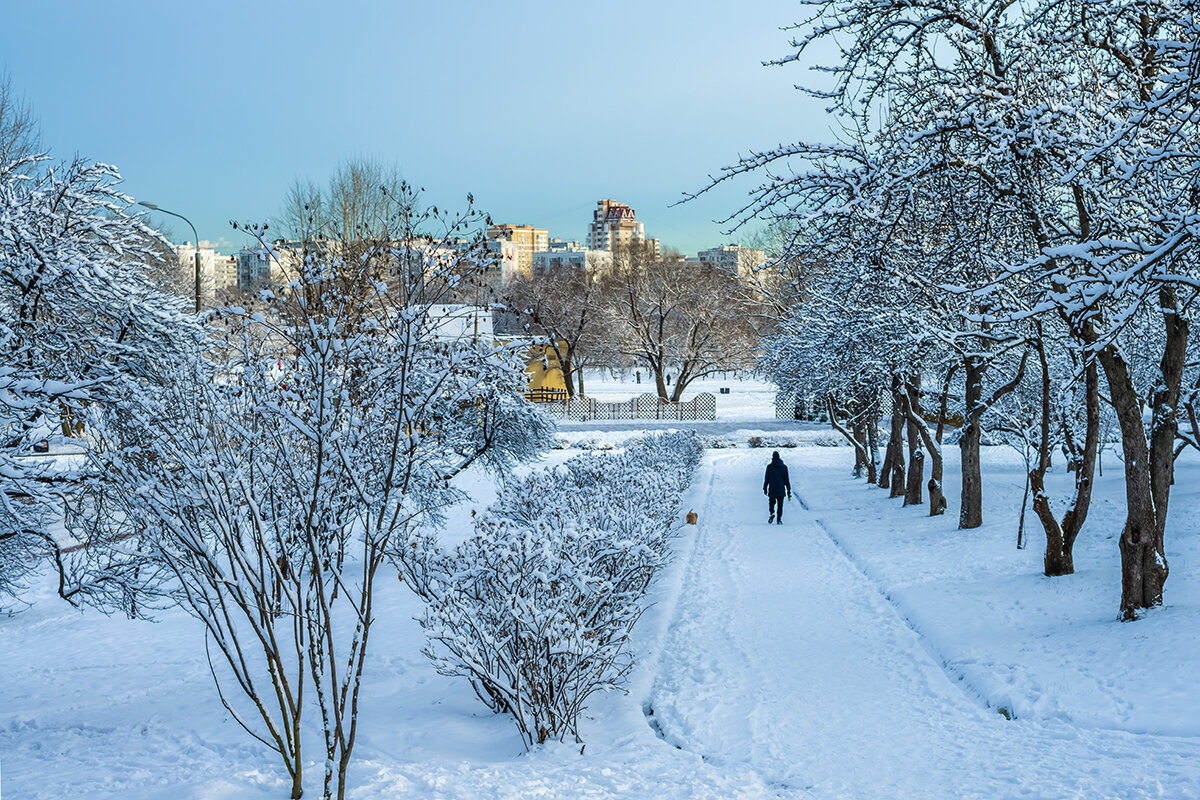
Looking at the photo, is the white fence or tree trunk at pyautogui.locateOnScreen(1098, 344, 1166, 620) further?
the white fence

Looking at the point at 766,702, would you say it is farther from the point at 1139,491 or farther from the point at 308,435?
the point at 308,435

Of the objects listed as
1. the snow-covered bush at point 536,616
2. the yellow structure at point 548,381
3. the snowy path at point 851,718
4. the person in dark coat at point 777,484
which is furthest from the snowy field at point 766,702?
the yellow structure at point 548,381

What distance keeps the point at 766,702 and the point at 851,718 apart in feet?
2.36

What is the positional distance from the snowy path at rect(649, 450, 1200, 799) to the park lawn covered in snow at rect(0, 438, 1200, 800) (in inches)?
1.0

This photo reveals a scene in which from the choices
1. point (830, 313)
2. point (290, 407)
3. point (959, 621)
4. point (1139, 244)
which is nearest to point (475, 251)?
point (290, 407)

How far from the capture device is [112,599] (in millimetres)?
8812

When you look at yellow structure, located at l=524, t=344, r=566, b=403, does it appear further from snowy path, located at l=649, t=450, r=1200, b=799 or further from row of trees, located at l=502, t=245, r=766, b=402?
snowy path, located at l=649, t=450, r=1200, b=799

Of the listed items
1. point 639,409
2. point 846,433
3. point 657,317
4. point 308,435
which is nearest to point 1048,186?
point 308,435

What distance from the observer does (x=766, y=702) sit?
290 inches

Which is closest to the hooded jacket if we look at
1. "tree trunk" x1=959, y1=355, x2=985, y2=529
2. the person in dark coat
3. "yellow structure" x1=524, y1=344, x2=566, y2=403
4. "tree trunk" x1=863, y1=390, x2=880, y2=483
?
the person in dark coat

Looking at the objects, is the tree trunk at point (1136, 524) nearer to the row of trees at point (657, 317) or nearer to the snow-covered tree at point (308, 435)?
the snow-covered tree at point (308, 435)

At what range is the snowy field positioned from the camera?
5.81 m

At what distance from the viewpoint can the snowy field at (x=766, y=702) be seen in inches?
229

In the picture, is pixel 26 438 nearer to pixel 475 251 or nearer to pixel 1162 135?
pixel 475 251
